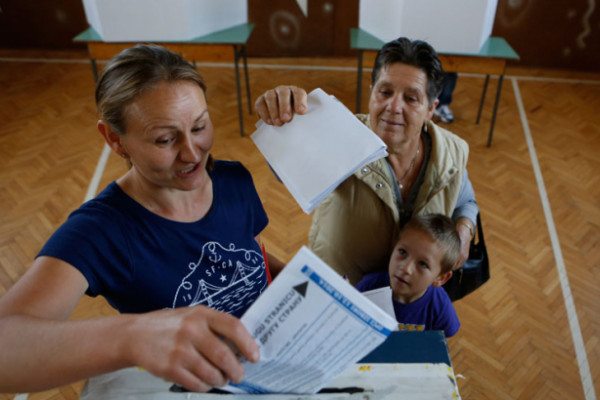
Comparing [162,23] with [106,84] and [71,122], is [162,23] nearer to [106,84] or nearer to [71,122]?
[71,122]

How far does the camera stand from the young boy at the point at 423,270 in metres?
1.44

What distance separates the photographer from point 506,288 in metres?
2.60

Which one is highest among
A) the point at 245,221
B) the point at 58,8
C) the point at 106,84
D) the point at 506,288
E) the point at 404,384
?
the point at 106,84

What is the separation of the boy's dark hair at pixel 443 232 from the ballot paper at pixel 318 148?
0.60m

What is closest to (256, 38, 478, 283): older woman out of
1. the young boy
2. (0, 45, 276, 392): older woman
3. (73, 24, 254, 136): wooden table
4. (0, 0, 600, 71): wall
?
the young boy

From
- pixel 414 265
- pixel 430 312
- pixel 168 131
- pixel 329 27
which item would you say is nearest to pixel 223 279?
pixel 168 131

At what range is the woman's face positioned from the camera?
880 millimetres

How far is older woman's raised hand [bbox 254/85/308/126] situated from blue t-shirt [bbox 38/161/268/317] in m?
0.26

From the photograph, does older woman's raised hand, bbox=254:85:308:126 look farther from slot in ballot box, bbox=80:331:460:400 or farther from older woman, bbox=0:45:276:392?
slot in ballot box, bbox=80:331:460:400

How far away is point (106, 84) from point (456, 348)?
207 centimetres

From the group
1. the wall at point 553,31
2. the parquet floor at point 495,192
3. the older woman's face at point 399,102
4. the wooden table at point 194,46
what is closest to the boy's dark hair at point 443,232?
the older woman's face at point 399,102

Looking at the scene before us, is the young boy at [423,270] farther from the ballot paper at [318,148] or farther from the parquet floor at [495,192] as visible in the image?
the parquet floor at [495,192]

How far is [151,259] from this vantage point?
3.17ft

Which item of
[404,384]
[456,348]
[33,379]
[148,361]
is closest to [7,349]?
[33,379]
